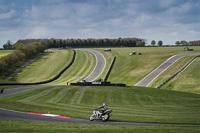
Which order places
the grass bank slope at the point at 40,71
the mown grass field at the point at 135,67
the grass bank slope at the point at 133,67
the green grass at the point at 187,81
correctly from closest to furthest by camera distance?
the green grass at the point at 187,81, the mown grass field at the point at 135,67, the grass bank slope at the point at 133,67, the grass bank slope at the point at 40,71

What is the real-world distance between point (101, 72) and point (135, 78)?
2060 cm

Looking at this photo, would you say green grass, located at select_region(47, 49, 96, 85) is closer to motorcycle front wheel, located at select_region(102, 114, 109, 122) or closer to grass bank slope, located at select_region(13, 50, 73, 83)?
grass bank slope, located at select_region(13, 50, 73, 83)

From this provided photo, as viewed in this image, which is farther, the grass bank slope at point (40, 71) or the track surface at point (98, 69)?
the grass bank slope at point (40, 71)

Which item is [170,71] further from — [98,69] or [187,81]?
[98,69]

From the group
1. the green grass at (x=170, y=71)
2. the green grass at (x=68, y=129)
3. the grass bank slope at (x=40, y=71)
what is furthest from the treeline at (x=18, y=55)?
the green grass at (x=68, y=129)

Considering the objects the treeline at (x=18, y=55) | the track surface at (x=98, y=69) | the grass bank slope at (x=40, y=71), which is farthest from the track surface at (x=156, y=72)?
the treeline at (x=18, y=55)

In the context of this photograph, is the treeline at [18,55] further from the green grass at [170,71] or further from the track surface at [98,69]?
the green grass at [170,71]

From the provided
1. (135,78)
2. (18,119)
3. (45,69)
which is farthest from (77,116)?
(45,69)

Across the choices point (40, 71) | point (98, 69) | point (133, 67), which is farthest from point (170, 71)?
point (40, 71)

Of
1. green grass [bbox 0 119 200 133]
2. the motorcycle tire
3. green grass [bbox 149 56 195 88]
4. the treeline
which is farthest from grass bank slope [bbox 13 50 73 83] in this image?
green grass [bbox 0 119 200 133]

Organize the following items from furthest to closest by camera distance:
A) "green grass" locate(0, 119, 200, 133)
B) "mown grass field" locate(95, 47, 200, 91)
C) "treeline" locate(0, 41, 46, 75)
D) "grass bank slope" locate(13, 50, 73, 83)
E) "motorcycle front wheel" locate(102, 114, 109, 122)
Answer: "treeline" locate(0, 41, 46, 75) < "grass bank slope" locate(13, 50, 73, 83) < "mown grass field" locate(95, 47, 200, 91) < "motorcycle front wheel" locate(102, 114, 109, 122) < "green grass" locate(0, 119, 200, 133)

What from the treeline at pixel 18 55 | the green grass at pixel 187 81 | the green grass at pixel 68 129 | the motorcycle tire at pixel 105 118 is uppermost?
the treeline at pixel 18 55

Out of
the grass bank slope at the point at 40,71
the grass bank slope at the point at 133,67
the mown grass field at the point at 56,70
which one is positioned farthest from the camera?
the grass bank slope at the point at 40,71

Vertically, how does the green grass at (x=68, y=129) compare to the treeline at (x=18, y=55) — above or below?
below
